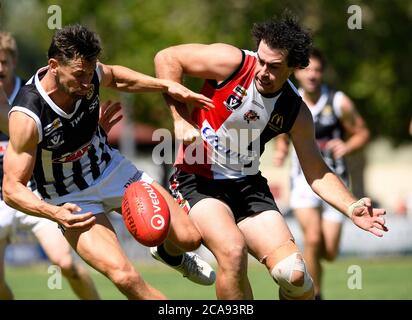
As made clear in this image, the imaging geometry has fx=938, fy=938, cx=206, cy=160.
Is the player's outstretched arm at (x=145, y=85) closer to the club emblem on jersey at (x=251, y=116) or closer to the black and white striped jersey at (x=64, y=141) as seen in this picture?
the black and white striped jersey at (x=64, y=141)

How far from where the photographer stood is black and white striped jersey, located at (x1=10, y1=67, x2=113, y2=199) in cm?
671

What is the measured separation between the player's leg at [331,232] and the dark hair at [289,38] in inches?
149

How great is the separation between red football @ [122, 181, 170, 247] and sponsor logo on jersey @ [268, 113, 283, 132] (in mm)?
1136

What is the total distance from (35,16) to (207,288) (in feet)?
69.3

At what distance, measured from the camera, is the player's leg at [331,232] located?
10.5 meters

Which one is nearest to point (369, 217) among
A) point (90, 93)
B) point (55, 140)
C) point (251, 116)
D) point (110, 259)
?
point (251, 116)

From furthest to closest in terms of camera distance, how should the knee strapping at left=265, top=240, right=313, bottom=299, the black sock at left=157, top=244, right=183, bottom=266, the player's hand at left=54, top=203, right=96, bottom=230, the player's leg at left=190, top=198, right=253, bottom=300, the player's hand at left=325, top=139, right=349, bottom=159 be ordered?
the player's hand at left=325, top=139, right=349, bottom=159
the black sock at left=157, top=244, right=183, bottom=266
the knee strapping at left=265, top=240, right=313, bottom=299
the player's leg at left=190, top=198, right=253, bottom=300
the player's hand at left=54, top=203, right=96, bottom=230

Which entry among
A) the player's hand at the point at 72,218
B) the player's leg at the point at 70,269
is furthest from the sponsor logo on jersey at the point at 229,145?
the player's leg at the point at 70,269

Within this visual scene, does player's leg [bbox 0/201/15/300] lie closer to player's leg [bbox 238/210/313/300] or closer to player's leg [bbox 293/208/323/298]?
player's leg [bbox 238/210/313/300]

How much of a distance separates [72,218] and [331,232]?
4.95m

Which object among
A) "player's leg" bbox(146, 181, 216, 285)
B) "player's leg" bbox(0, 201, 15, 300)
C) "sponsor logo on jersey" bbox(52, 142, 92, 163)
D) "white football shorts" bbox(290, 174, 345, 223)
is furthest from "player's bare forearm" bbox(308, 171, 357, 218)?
"player's leg" bbox(0, 201, 15, 300)

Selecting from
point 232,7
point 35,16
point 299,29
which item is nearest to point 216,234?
point 299,29

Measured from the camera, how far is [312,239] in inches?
406

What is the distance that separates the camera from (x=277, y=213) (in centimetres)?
742
